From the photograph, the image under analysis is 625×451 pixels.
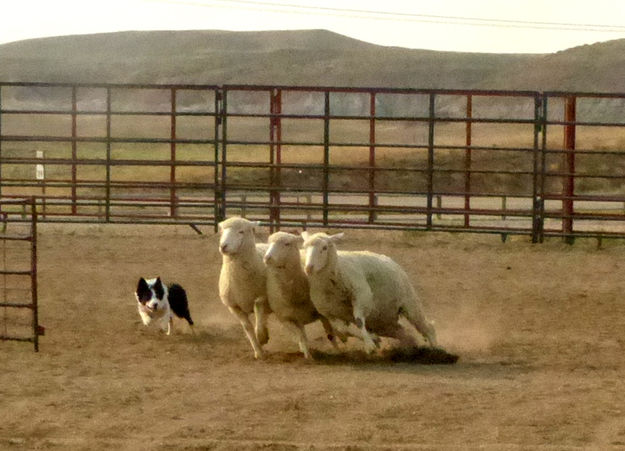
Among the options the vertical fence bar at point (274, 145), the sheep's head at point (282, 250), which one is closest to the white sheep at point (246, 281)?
the sheep's head at point (282, 250)

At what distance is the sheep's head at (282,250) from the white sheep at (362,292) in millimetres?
105

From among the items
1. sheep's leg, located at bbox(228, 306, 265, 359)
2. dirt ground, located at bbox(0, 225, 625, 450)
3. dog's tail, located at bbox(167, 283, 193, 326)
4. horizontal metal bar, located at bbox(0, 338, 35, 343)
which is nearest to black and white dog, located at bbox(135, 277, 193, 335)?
dog's tail, located at bbox(167, 283, 193, 326)

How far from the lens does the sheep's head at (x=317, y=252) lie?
10.3m

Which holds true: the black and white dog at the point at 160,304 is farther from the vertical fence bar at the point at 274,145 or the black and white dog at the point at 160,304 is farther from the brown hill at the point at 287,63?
the brown hill at the point at 287,63

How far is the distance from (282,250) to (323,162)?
40.9 ft

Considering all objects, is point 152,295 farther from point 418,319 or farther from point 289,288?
point 418,319

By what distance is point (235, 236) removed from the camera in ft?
35.0

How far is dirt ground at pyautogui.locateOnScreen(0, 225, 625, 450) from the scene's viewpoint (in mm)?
7926

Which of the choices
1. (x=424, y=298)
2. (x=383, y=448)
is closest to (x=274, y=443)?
(x=383, y=448)

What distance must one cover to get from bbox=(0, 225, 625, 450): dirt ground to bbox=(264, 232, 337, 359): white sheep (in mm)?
241

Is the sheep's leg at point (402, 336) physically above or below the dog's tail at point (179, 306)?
below

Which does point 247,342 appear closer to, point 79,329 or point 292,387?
point 79,329

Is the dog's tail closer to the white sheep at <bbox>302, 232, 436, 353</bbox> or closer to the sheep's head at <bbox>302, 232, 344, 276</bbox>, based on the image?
the white sheep at <bbox>302, 232, 436, 353</bbox>

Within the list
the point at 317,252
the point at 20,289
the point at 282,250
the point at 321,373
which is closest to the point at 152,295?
the point at 20,289
